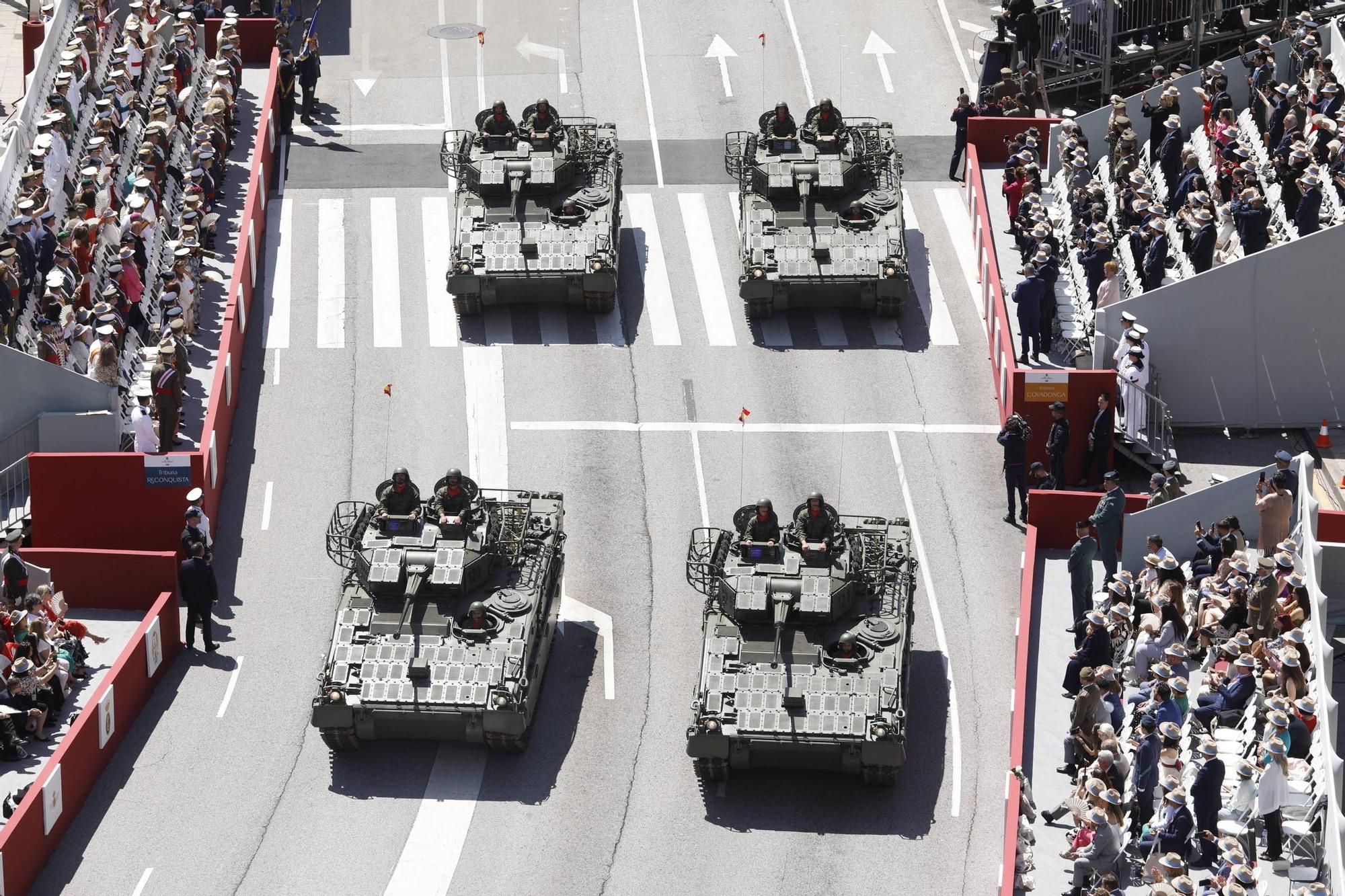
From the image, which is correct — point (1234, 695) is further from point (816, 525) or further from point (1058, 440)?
point (1058, 440)

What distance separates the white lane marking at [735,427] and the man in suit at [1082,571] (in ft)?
18.8

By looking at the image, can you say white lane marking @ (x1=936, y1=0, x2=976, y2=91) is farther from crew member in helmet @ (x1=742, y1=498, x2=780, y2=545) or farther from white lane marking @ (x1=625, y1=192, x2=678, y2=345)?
crew member in helmet @ (x1=742, y1=498, x2=780, y2=545)

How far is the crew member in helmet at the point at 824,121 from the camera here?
1970 inches

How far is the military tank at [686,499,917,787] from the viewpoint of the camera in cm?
3566

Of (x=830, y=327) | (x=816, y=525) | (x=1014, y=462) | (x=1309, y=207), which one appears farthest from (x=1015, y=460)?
(x=1309, y=207)

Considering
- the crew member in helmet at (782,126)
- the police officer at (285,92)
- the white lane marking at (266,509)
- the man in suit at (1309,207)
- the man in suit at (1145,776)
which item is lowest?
the man in suit at (1145,776)

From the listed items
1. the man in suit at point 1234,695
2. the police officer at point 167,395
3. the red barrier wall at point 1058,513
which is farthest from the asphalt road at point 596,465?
the man in suit at point 1234,695

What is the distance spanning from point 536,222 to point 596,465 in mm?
6134

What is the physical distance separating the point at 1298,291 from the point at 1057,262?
4.32 m

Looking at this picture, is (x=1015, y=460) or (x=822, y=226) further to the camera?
(x=822, y=226)

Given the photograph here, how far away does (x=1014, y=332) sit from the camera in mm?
46531

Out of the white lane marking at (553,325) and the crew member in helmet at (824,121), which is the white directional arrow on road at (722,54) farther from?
the white lane marking at (553,325)

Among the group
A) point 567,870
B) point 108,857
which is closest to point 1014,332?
point 567,870

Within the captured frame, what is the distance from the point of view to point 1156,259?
44.9 meters
